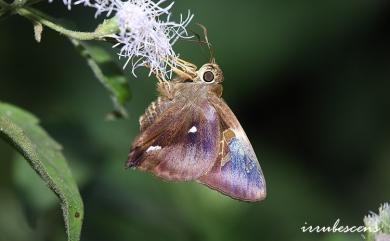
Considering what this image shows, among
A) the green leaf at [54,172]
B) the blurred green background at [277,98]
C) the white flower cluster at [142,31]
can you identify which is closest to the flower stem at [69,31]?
the white flower cluster at [142,31]

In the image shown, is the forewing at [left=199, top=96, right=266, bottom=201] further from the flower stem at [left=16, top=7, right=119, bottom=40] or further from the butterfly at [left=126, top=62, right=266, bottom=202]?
the flower stem at [left=16, top=7, right=119, bottom=40]

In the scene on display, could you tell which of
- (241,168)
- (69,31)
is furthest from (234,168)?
(69,31)

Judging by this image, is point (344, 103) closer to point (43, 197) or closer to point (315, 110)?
point (315, 110)

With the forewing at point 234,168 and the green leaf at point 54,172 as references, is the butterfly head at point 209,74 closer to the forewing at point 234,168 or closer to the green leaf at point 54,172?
the forewing at point 234,168

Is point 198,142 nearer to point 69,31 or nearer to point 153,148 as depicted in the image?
point 153,148

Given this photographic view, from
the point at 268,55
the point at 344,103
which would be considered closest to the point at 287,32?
the point at 268,55
